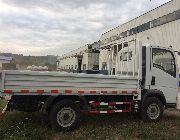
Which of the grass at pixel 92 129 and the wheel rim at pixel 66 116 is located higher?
the wheel rim at pixel 66 116

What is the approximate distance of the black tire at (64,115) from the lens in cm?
803

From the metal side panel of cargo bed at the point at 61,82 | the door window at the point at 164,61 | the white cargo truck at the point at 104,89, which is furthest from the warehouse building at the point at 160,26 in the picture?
→ the metal side panel of cargo bed at the point at 61,82

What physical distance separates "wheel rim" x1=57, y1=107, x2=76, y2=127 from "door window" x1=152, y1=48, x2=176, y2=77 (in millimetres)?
3578

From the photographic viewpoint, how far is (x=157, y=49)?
392 inches

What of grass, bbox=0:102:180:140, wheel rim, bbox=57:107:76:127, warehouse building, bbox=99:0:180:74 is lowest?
grass, bbox=0:102:180:140

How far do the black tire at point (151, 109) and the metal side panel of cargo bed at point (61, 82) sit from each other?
Result: 778 millimetres

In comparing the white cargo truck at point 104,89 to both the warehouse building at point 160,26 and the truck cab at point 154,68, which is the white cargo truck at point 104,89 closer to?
the truck cab at point 154,68

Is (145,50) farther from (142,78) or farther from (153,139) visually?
(153,139)

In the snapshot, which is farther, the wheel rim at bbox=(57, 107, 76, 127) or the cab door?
the cab door

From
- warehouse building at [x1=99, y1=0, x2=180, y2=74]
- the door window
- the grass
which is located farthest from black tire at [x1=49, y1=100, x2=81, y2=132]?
warehouse building at [x1=99, y1=0, x2=180, y2=74]

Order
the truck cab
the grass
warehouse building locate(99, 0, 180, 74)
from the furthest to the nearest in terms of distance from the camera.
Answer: warehouse building locate(99, 0, 180, 74) → the truck cab → the grass

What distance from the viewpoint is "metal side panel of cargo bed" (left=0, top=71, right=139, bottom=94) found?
24.6 feet

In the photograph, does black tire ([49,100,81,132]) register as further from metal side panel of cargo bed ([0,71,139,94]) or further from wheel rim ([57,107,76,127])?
metal side panel of cargo bed ([0,71,139,94])

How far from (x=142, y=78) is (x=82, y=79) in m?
2.41
